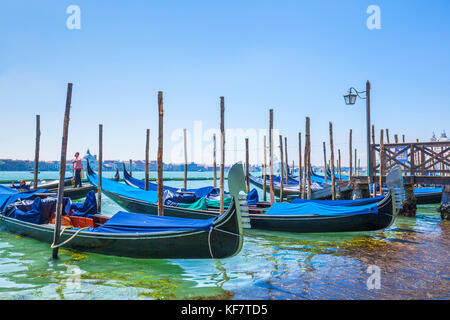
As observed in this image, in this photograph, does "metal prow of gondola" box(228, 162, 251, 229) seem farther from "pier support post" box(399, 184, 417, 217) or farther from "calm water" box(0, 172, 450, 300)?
"pier support post" box(399, 184, 417, 217)

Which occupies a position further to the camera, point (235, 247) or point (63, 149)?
point (63, 149)

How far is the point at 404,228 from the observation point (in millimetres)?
7688

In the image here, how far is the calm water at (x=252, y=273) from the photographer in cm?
361

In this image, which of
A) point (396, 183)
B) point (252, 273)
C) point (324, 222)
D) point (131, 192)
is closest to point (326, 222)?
point (324, 222)

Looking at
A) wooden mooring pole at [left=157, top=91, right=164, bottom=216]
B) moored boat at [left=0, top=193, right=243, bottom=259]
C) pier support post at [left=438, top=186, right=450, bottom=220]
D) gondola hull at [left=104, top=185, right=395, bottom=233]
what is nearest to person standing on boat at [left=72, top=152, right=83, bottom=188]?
gondola hull at [left=104, top=185, right=395, bottom=233]

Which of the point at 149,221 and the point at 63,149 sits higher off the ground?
the point at 63,149

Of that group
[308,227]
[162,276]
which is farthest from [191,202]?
[162,276]

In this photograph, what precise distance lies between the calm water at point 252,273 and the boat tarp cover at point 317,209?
689 millimetres

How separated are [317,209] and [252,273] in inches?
133

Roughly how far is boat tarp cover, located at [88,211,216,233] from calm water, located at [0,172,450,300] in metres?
0.47

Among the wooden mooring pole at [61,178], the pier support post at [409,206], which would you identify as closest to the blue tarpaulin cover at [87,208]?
the wooden mooring pole at [61,178]
